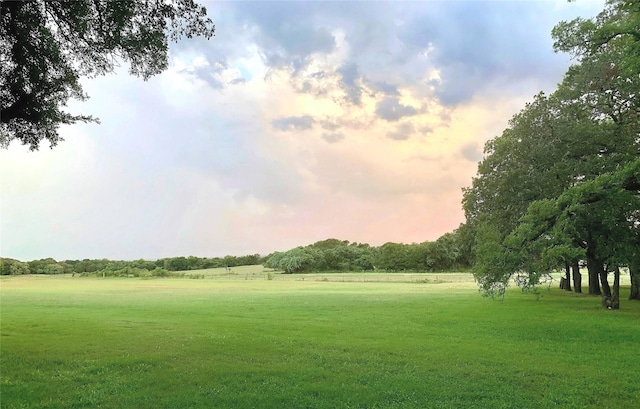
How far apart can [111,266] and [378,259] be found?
7922 centimetres

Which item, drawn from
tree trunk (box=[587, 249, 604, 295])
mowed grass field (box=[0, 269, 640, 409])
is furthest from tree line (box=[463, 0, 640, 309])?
mowed grass field (box=[0, 269, 640, 409])

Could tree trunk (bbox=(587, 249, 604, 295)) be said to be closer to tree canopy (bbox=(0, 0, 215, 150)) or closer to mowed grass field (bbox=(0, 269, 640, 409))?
mowed grass field (bbox=(0, 269, 640, 409))

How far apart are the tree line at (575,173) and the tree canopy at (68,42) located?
18753 mm

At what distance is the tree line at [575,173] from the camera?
75.2 feet

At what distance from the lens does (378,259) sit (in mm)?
144250

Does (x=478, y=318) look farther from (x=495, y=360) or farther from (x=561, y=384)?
(x=561, y=384)

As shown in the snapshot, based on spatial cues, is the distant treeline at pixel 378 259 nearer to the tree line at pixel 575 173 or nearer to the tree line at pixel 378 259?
the tree line at pixel 378 259

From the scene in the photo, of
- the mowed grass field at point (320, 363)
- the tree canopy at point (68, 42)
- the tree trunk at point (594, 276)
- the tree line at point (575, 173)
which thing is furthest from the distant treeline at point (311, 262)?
the tree canopy at point (68, 42)

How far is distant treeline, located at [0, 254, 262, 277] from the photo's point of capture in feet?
382

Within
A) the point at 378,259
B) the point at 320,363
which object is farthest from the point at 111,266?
the point at 320,363

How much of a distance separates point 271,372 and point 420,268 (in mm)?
127824

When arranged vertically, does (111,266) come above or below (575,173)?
below

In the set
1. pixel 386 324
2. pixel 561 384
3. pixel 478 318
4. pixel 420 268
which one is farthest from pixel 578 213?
pixel 420 268

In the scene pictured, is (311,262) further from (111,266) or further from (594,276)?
(594,276)
